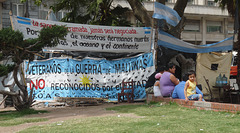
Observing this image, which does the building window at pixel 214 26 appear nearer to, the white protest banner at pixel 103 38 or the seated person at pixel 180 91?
the white protest banner at pixel 103 38

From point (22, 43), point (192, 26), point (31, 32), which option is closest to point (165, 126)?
point (22, 43)

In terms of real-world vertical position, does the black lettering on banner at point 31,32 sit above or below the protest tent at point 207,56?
above

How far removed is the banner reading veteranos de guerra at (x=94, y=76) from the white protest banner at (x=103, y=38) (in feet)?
2.12

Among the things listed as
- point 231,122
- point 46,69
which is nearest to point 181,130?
point 231,122

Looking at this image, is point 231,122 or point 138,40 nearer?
point 231,122

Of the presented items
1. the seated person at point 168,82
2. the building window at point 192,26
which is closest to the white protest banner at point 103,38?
the seated person at point 168,82

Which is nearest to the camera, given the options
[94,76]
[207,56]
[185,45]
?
[185,45]

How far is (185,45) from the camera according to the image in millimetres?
12148

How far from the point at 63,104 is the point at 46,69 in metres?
1.95

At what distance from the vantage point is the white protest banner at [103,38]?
10.9 meters

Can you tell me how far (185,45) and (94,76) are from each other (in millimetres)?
4016

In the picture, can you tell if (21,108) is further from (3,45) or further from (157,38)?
(157,38)

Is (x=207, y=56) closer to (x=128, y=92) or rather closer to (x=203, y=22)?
(x=128, y=92)

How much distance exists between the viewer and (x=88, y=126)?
18.4 feet
